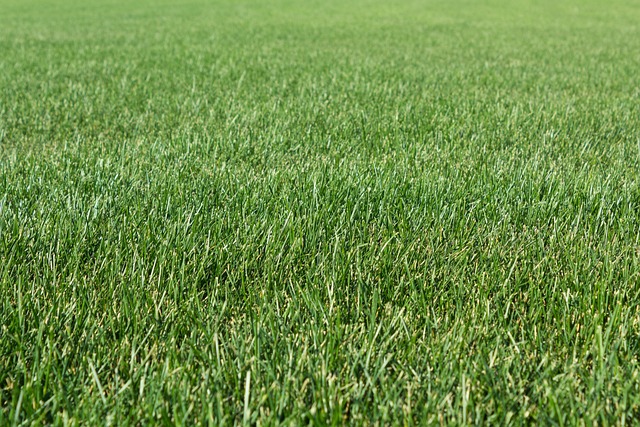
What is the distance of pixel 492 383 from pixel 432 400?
0.14 meters

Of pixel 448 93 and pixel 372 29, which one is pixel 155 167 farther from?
pixel 372 29

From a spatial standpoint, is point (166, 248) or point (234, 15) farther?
point (234, 15)

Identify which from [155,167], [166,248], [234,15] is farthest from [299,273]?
[234,15]

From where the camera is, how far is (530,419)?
1152 mm

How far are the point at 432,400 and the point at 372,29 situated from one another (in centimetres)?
1239

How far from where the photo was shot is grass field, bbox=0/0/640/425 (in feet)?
3.93

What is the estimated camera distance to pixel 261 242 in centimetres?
186

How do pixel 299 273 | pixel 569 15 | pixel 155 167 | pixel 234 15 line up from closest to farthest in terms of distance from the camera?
1. pixel 299 273
2. pixel 155 167
3. pixel 234 15
4. pixel 569 15

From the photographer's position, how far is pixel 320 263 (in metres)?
1.75

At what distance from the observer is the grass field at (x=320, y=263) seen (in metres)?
1.20

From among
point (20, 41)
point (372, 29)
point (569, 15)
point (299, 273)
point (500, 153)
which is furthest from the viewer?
point (569, 15)

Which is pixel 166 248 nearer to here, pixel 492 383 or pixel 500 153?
pixel 492 383

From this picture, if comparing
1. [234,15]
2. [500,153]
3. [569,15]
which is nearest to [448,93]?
[500,153]

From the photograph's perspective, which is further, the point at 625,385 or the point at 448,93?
the point at 448,93
